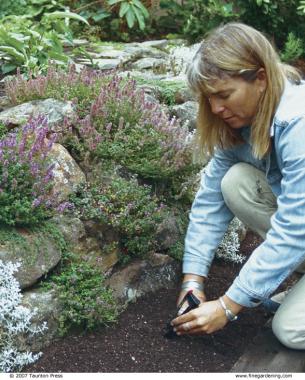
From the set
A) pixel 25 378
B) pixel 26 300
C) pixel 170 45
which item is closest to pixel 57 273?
pixel 26 300

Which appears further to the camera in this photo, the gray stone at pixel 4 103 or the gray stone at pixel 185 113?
the gray stone at pixel 185 113

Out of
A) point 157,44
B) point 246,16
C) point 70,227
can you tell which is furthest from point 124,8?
→ point 70,227

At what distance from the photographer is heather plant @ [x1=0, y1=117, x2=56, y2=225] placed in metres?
3.04

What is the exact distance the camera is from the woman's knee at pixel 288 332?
3078mm

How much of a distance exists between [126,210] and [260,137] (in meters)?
0.83

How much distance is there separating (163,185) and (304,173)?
1.27 metres

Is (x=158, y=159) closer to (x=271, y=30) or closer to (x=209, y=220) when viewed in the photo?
(x=209, y=220)

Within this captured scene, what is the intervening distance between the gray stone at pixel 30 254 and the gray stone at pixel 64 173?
28cm

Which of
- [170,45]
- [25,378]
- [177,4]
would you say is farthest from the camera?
[177,4]

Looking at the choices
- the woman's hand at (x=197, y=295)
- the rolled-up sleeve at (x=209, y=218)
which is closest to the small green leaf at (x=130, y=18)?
the rolled-up sleeve at (x=209, y=218)

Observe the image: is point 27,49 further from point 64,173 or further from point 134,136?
point 64,173

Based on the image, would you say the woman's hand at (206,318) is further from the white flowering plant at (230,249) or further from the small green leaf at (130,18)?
the small green leaf at (130,18)

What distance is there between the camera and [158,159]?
3816mm

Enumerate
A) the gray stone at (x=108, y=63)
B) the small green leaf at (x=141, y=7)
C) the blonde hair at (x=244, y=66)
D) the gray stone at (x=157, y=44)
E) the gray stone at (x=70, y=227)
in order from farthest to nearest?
the small green leaf at (x=141, y=7)
the gray stone at (x=157, y=44)
the gray stone at (x=108, y=63)
the gray stone at (x=70, y=227)
the blonde hair at (x=244, y=66)
